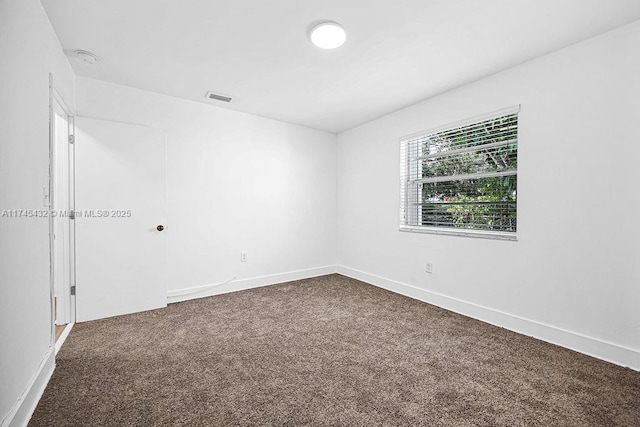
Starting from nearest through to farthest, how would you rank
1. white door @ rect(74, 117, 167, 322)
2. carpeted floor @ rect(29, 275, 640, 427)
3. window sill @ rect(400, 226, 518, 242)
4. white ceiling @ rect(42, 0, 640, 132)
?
carpeted floor @ rect(29, 275, 640, 427) < white ceiling @ rect(42, 0, 640, 132) < window sill @ rect(400, 226, 518, 242) < white door @ rect(74, 117, 167, 322)

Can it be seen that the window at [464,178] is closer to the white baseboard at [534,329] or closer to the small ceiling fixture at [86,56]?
the white baseboard at [534,329]

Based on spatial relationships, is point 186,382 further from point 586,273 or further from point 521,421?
point 586,273

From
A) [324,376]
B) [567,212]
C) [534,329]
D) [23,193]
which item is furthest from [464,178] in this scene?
[23,193]

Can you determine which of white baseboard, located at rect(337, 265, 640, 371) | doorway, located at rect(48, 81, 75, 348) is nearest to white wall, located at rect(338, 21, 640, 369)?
white baseboard, located at rect(337, 265, 640, 371)

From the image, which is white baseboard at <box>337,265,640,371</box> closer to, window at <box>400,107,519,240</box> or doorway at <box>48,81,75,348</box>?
window at <box>400,107,519,240</box>

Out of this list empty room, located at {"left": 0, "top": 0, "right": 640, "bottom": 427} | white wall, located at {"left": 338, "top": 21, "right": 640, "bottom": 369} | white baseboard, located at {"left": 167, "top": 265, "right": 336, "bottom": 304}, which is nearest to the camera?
empty room, located at {"left": 0, "top": 0, "right": 640, "bottom": 427}

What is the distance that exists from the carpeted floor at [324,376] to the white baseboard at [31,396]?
5 cm

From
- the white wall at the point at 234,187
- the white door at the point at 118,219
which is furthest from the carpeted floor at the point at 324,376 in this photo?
the white wall at the point at 234,187

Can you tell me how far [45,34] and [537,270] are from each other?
165 inches

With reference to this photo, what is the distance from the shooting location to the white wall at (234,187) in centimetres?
340

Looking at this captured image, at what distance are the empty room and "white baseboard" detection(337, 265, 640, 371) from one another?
0.06 feet

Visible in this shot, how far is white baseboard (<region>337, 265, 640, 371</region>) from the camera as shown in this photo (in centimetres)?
208

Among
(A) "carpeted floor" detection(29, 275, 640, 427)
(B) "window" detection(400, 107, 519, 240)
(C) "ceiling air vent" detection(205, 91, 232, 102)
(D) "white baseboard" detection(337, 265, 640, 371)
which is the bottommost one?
(A) "carpeted floor" detection(29, 275, 640, 427)

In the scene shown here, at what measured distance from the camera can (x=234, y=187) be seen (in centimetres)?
391
